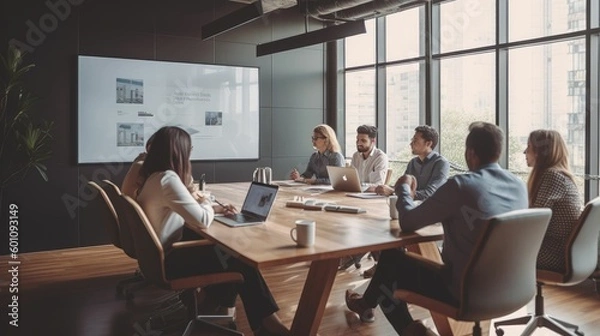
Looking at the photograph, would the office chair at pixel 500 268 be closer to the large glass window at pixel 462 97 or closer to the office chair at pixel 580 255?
the office chair at pixel 580 255

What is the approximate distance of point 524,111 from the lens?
17.2ft

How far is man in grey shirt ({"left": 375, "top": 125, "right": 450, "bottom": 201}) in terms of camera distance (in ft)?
13.5

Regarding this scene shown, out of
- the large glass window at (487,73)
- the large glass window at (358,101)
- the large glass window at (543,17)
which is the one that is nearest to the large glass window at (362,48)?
the large glass window at (487,73)

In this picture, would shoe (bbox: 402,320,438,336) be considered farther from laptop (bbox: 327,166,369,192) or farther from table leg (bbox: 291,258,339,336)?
laptop (bbox: 327,166,369,192)

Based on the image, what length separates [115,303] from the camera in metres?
3.92

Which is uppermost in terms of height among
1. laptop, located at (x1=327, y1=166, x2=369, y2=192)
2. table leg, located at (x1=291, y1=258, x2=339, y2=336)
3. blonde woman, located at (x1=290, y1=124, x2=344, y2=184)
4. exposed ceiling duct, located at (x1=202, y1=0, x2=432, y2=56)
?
exposed ceiling duct, located at (x1=202, y1=0, x2=432, y2=56)

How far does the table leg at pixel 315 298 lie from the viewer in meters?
2.68

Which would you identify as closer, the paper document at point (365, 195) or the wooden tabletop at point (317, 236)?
the wooden tabletop at point (317, 236)

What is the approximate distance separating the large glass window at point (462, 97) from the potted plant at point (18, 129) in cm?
433

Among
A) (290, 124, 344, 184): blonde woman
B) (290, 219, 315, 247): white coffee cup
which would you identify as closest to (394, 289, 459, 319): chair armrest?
(290, 219, 315, 247): white coffee cup

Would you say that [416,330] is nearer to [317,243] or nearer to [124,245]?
[317,243]

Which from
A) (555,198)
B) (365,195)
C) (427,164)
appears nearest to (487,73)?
(427,164)

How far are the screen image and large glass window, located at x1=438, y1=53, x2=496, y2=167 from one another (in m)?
2.46

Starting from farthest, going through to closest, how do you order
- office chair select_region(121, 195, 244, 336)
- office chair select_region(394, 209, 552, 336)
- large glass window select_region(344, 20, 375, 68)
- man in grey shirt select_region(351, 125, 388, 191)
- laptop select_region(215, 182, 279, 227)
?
large glass window select_region(344, 20, 375, 68), man in grey shirt select_region(351, 125, 388, 191), laptop select_region(215, 182, 279, 227), office chair select_region(121, 195, 244, 336), office chair select_region(394, 209, 552, 336)
